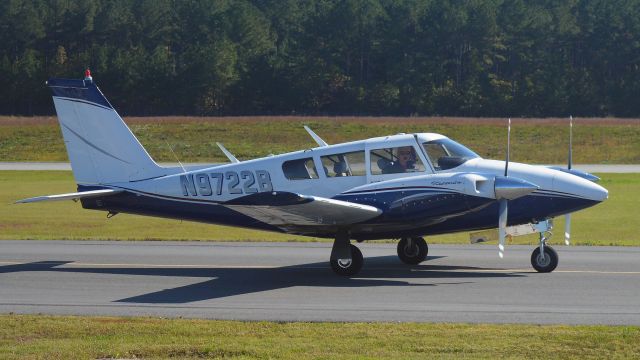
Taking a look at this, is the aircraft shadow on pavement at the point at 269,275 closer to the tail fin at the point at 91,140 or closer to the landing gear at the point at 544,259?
the landing gear at the point at 544,259

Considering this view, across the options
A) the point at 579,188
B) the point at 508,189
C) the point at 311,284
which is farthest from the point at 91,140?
the point at 579,188

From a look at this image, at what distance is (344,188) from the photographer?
17.0m

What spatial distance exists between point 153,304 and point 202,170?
4.52 meters

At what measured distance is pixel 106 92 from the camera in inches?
3920

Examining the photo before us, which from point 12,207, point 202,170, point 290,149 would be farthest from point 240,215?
point 290,149

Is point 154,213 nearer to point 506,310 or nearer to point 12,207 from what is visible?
point 506,310

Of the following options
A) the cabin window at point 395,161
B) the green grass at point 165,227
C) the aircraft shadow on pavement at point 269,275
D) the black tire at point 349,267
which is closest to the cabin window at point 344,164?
the cabin window at point 395,161

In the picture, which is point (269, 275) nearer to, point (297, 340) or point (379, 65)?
point (297, 340)

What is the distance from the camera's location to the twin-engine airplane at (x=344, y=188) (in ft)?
52.1

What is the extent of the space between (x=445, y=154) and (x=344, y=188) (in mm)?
1873

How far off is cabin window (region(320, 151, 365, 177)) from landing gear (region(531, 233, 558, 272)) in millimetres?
3330

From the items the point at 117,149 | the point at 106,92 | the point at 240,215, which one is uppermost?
the point at 106,92

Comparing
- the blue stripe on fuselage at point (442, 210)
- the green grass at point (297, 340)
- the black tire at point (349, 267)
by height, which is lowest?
the green grass at point (297, 340)

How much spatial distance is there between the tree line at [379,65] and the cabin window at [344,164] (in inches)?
3052
